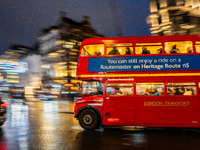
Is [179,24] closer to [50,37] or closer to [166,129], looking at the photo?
[166,129]

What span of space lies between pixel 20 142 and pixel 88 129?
2941 mm

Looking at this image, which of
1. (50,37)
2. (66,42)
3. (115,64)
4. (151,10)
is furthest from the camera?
(50,37)

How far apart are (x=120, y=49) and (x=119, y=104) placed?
2.44 metres

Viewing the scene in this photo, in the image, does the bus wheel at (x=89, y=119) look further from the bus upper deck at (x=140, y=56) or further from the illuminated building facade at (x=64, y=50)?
the illuminated building facade at (x=64, y=50)

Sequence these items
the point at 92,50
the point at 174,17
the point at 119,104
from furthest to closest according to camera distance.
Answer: the point at 174,17 → the point at 92,50 → the point at 119,104

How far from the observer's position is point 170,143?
612 centimetres

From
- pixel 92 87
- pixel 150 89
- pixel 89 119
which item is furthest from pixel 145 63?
pixel 89 119

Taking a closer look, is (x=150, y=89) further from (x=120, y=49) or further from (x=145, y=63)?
(x=120, y=49)

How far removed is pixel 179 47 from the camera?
7980 mm

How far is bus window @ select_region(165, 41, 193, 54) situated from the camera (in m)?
7.92

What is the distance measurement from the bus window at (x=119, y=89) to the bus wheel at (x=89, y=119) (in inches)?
46.3

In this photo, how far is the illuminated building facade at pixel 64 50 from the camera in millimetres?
51250

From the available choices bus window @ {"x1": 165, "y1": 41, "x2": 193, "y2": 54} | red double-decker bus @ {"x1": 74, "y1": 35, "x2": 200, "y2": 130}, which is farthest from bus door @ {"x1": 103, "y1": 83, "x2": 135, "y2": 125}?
bus window @ {"x1": 165, "y1": 41, "x2": 193, "y2": 54}

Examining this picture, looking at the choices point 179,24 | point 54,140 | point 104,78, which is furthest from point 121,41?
point 179,24
